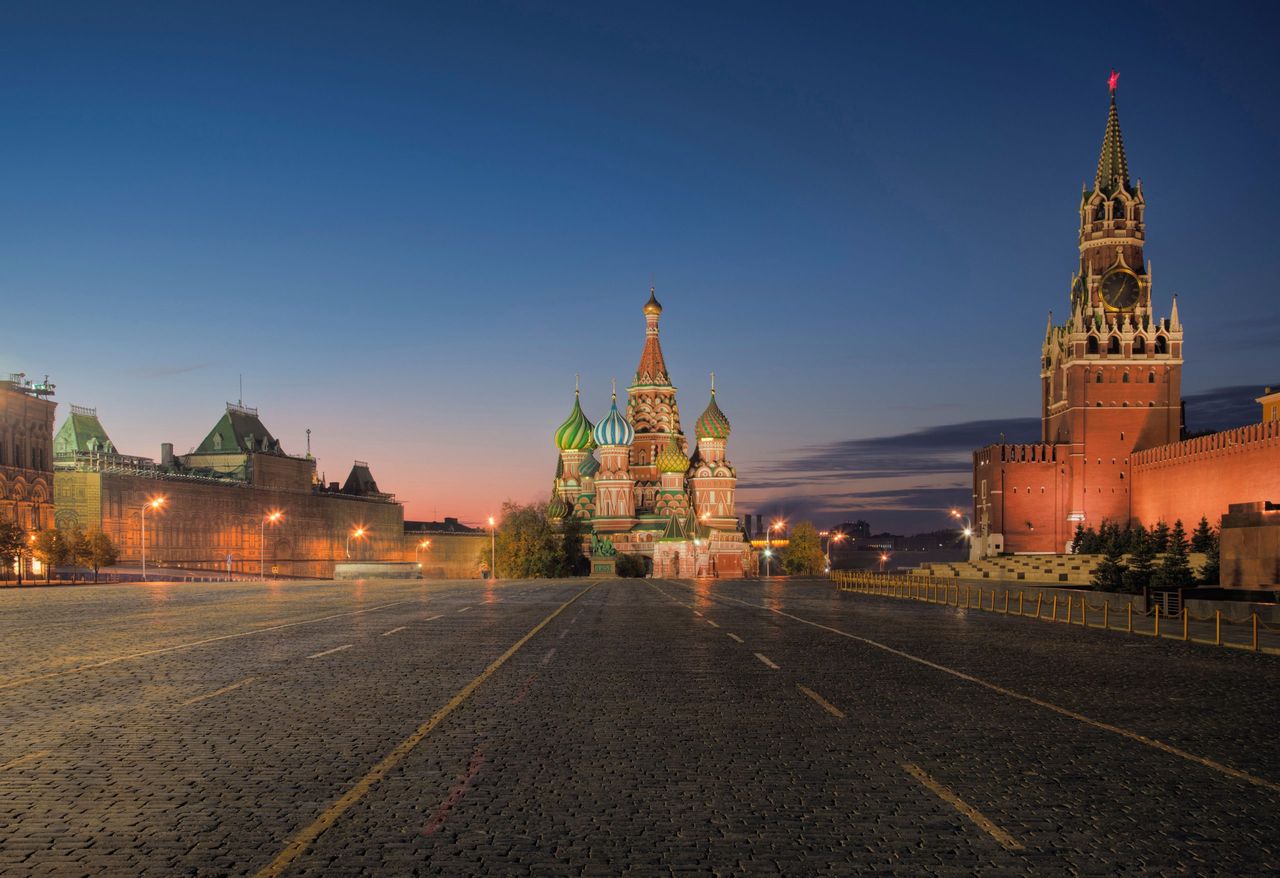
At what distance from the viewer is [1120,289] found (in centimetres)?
10656

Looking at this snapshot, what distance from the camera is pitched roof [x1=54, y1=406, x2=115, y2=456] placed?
106625 millimetres

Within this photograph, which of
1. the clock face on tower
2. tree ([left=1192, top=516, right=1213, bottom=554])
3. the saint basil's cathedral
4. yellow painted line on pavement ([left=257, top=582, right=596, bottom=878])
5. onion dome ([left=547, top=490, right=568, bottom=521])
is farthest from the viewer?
onion dome ([left=547, top=490, right=568, bottom=521])

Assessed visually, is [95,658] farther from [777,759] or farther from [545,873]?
[545,873]

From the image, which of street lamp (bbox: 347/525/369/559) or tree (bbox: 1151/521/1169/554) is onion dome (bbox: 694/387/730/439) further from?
tree (bbox: 1151/521/1169/554)

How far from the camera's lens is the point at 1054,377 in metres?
110

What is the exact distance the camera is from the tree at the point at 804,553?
429ft

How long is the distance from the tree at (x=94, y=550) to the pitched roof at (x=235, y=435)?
47537 millimetres

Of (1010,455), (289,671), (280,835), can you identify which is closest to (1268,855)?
(280,835)

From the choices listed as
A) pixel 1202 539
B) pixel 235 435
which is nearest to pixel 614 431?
pixel 235 435

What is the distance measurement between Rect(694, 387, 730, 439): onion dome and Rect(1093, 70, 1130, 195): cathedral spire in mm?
46050

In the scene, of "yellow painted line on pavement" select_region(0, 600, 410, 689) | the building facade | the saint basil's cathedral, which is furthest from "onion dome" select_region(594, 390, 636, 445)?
"yellow painted line on pavement" select_region(0, 600, 410, 689)

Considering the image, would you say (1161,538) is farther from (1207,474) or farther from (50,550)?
(50,550)

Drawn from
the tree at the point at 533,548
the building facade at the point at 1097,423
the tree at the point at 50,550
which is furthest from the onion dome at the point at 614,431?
the tree at the point at 50,550

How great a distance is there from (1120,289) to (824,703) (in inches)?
4157
